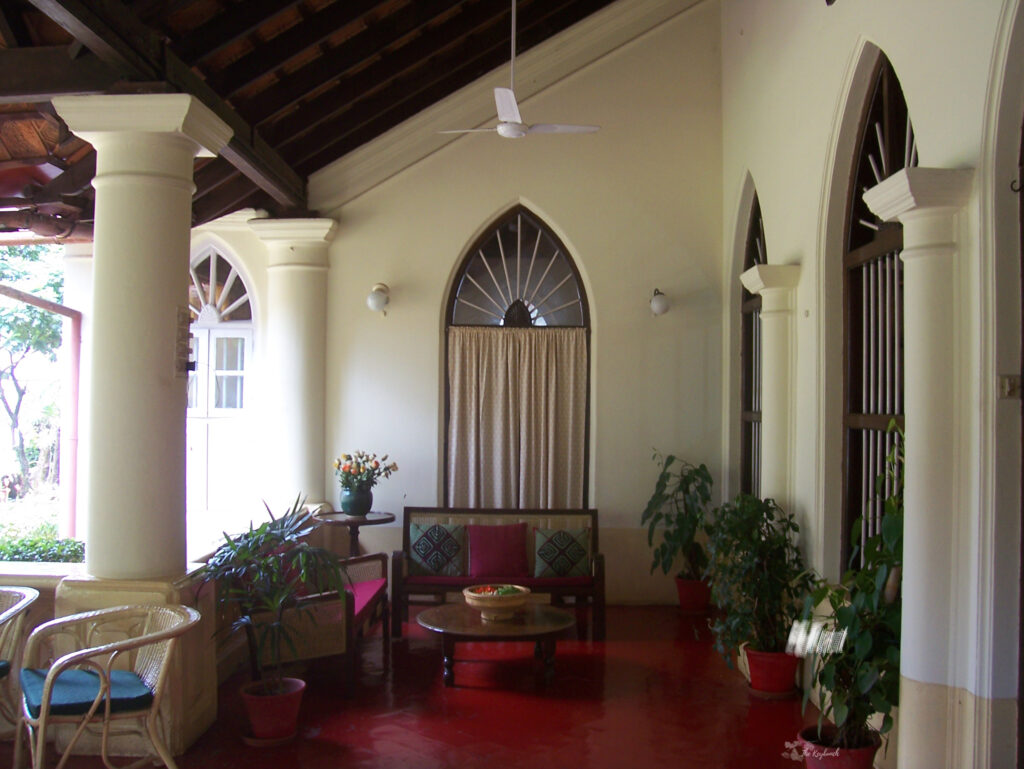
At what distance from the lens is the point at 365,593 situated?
19.1 feet

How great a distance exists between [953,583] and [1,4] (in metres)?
4.75

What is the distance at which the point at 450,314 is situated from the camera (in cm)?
759

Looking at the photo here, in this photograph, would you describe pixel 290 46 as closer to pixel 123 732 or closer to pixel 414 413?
pixel 414 413

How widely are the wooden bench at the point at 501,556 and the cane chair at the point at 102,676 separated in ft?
7.74

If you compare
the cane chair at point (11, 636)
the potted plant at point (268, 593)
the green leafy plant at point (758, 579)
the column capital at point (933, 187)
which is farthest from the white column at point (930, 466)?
the cane chair at point (11, 636)

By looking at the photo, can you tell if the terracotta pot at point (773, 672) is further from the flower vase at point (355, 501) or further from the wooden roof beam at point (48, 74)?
the wooden roof beam at point (48, 74)

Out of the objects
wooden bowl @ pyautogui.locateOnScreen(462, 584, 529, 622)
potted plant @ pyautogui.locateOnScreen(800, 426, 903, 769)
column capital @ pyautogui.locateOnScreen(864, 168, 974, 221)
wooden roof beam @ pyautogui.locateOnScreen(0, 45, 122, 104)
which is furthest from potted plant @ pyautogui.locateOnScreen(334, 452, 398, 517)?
column capital @ pyautogui.locateOnScreen(864, 168, 974, 221)

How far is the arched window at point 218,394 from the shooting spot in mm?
7797

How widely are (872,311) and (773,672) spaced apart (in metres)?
2.10

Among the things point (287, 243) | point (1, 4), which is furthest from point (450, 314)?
point (1, 4)

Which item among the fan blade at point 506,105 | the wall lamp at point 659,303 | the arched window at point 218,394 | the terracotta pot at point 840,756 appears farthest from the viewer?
the arched window at point 218,394

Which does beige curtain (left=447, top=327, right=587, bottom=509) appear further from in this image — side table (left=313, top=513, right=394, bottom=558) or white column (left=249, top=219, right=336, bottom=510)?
white column (left=249, top=219, right=336, bottom=510)

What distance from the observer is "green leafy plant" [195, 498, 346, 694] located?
4508 mm

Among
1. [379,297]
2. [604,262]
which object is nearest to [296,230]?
[379,297]
